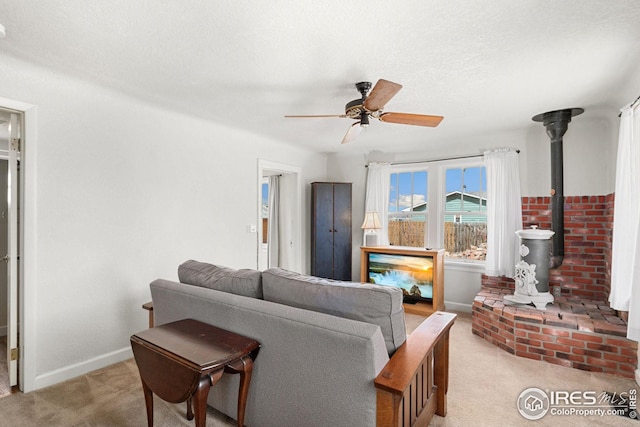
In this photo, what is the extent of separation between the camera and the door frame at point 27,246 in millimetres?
2256

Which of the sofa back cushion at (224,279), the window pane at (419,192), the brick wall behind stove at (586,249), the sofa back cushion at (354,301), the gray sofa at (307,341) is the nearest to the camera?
the gray sofa at (307,341)

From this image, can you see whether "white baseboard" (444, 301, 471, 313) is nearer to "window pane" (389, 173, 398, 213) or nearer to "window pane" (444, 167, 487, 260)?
"window pane" (444, 167, 487, 260)

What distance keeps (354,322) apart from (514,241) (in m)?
3.22

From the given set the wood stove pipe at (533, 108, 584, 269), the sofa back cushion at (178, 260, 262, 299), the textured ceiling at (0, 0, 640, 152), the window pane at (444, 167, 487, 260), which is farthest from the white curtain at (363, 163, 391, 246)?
the sofa back cushion at (178, 260, 262, 299)

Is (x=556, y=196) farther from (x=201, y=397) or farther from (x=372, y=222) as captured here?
(x=201, y=397)

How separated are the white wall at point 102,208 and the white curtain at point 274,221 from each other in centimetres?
162

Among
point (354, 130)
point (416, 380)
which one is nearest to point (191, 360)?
point (416, 380)

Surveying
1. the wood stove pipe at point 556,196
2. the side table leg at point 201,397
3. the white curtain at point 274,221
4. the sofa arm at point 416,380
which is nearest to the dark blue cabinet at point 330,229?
the white curtain at point 274,221

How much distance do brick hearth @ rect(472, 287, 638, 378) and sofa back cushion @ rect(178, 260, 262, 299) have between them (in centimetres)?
248

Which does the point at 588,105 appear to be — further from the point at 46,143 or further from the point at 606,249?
the point at 46,143

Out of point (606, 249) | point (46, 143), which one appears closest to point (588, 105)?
point (606, 249)

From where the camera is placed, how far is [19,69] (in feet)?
7.29

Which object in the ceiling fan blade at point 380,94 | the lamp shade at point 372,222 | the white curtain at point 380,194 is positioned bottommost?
the lamp shade at point 372,222

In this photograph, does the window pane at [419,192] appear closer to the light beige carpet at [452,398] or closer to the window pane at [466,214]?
the window pane at [466,214]
